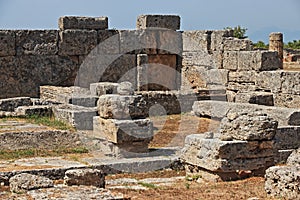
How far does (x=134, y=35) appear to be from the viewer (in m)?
20.4

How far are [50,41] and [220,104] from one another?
6.28 metres

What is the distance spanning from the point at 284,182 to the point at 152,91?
32.2 ft

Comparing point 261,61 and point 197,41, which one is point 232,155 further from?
point 197,41

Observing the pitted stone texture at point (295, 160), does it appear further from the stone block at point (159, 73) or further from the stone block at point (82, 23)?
the stone block at point (82, 23)

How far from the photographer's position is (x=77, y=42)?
1958cm

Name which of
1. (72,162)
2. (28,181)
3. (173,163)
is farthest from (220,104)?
(28,181)

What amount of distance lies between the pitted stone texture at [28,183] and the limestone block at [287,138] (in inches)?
210

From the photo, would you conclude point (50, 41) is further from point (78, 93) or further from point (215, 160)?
point (215, 160)

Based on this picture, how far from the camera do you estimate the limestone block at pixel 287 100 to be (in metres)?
16.4

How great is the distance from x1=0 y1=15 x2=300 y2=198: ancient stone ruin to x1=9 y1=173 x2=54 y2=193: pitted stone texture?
56 mm

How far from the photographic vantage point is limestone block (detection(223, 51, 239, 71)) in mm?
19969

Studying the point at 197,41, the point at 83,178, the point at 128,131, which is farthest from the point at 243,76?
the point at 83,178

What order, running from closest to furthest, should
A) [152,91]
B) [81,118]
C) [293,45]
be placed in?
[81,118] < [152,91] < [293,45]

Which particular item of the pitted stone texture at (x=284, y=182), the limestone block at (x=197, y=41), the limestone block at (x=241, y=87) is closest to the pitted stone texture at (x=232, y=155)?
the pitted stone texture at (x=284, y=182)
